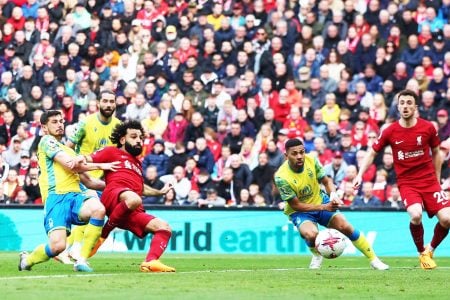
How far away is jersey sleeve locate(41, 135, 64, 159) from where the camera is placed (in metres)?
16.0

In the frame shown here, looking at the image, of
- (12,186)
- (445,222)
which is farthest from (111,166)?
(12,186)

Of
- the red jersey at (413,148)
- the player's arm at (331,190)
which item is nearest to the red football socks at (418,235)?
the red jersey at (413,148)

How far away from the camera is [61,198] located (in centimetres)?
1598

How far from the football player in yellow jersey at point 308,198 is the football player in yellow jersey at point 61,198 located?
2.59 m

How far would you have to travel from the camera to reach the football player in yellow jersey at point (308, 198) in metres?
17.0

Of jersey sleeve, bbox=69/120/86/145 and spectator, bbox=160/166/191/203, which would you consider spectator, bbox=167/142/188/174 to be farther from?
jersey sleeve, bbox=69/120/86/145

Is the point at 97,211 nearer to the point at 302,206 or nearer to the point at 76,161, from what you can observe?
the point at 76,161

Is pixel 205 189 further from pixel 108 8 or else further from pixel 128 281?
pixel 128 281

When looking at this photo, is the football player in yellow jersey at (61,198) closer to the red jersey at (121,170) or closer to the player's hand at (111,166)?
the player's hand at (111,166)

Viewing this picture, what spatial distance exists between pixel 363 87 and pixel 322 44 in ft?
5.77

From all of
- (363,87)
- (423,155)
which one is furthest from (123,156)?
(363,87)

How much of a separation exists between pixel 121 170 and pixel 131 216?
65 cm

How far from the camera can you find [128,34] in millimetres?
29797

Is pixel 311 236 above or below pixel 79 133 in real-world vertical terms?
below
